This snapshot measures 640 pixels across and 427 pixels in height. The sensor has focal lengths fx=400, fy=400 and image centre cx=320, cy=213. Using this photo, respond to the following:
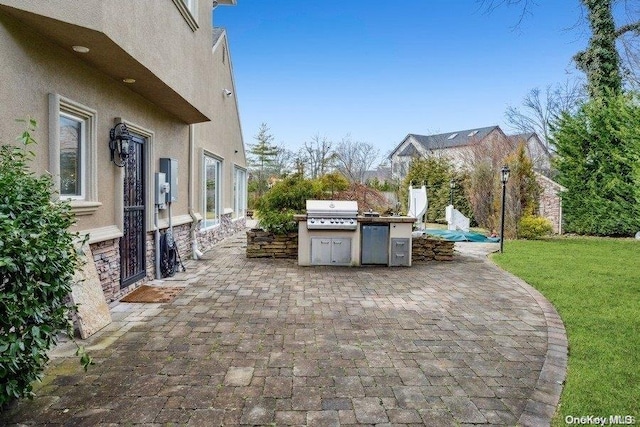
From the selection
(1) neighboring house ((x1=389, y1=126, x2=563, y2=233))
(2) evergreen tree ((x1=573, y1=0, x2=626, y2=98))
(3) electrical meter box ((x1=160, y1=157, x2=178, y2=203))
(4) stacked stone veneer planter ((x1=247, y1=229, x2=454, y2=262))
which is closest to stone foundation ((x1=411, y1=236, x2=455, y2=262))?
(4) stacked stone veneer planter ((x1=247, y1=229, x2=454, y2=262))

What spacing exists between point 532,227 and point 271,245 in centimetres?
942

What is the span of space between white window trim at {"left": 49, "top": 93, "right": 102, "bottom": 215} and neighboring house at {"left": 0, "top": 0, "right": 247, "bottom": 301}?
11 millimetres

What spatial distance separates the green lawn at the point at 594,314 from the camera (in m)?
2.90

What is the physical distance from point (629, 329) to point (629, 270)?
4479 mm

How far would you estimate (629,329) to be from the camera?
175 inches

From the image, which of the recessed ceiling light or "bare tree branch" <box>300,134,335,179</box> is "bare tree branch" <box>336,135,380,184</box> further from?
the recessed ceiling light

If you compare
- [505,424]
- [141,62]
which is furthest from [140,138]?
[505,424]

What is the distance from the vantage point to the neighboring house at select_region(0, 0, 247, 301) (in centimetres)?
373

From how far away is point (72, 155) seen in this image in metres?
4.84

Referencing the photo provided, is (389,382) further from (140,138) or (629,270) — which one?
(629,270)

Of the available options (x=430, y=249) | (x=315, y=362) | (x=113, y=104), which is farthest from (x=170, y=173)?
(x=430, y=249)

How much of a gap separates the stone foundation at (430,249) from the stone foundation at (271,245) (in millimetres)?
2760

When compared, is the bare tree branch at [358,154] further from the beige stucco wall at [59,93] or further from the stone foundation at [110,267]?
the stone foundation at [110,267]

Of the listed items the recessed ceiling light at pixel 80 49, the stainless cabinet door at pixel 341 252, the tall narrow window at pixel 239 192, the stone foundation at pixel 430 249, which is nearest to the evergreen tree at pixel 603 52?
the stone foundation at pixel 430 249
